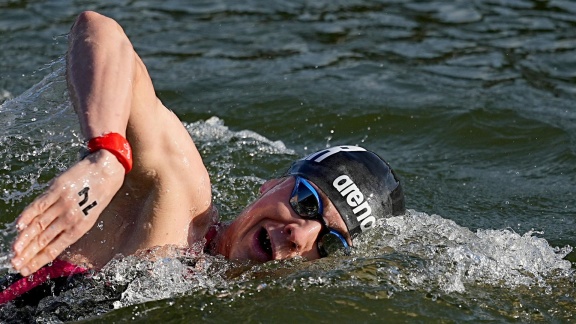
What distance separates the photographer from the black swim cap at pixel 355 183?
14.9 ft

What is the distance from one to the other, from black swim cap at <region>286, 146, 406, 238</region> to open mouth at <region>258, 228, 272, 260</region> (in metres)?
0.36

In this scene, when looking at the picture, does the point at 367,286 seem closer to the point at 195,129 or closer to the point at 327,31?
the point at 195,129

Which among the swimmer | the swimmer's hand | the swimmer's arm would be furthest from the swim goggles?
the swimmer's hand

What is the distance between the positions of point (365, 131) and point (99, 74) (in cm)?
450

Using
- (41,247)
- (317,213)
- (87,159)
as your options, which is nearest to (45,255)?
(41,247)

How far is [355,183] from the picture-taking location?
15.1 feet

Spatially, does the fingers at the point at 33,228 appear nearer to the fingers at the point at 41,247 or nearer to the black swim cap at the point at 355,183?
the fingers at the point at 41,247

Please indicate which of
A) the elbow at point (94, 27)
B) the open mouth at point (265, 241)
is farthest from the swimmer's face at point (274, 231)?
the elbow at point (94, 27)

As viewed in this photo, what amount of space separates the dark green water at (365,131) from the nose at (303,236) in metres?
0.07

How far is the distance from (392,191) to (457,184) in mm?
2330

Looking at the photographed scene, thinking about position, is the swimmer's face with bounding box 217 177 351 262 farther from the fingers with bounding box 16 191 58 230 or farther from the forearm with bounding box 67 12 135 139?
the fingers with bounding box 16 191 58 230

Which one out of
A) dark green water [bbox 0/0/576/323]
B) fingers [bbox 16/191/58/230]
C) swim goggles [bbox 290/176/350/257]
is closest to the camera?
fingers [bbox 16/191/58/230]

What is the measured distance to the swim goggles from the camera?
14.6 feet

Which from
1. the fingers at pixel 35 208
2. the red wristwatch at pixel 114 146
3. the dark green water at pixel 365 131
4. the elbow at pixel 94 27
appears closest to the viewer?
the fingers at pixel 35 208
